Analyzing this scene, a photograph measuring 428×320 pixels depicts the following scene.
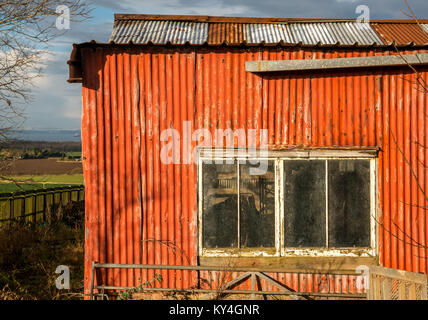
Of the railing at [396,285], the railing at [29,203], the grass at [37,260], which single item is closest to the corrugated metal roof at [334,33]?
the railing at [396,285]

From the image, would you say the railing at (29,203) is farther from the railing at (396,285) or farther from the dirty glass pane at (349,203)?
the railing at (396,285)

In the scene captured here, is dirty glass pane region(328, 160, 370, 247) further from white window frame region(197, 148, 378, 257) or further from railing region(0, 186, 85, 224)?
railing region(0, 186, 85, 224)

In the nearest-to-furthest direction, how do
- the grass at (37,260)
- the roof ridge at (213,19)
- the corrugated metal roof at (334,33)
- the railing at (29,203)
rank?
the corrugated metal roof at (334,33), the grass at (37,260), the roof ridge at (213,19), the railing at (29,203)

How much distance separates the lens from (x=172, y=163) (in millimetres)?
5750

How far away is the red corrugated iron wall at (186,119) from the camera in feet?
18.7

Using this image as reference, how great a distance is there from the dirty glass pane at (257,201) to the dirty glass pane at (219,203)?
13 centimetres

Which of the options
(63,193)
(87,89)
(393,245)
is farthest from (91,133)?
(63,193)

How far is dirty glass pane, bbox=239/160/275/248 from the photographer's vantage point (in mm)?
5703

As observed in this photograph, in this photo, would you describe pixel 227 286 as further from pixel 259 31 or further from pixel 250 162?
pixel 259 31

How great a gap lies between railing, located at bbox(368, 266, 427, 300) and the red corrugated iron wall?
0.77 m

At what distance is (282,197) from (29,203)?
1232 cm

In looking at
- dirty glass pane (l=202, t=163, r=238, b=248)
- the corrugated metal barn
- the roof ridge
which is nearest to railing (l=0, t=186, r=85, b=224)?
the corrugated metal barn

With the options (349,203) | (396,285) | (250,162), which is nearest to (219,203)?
(250,162)
